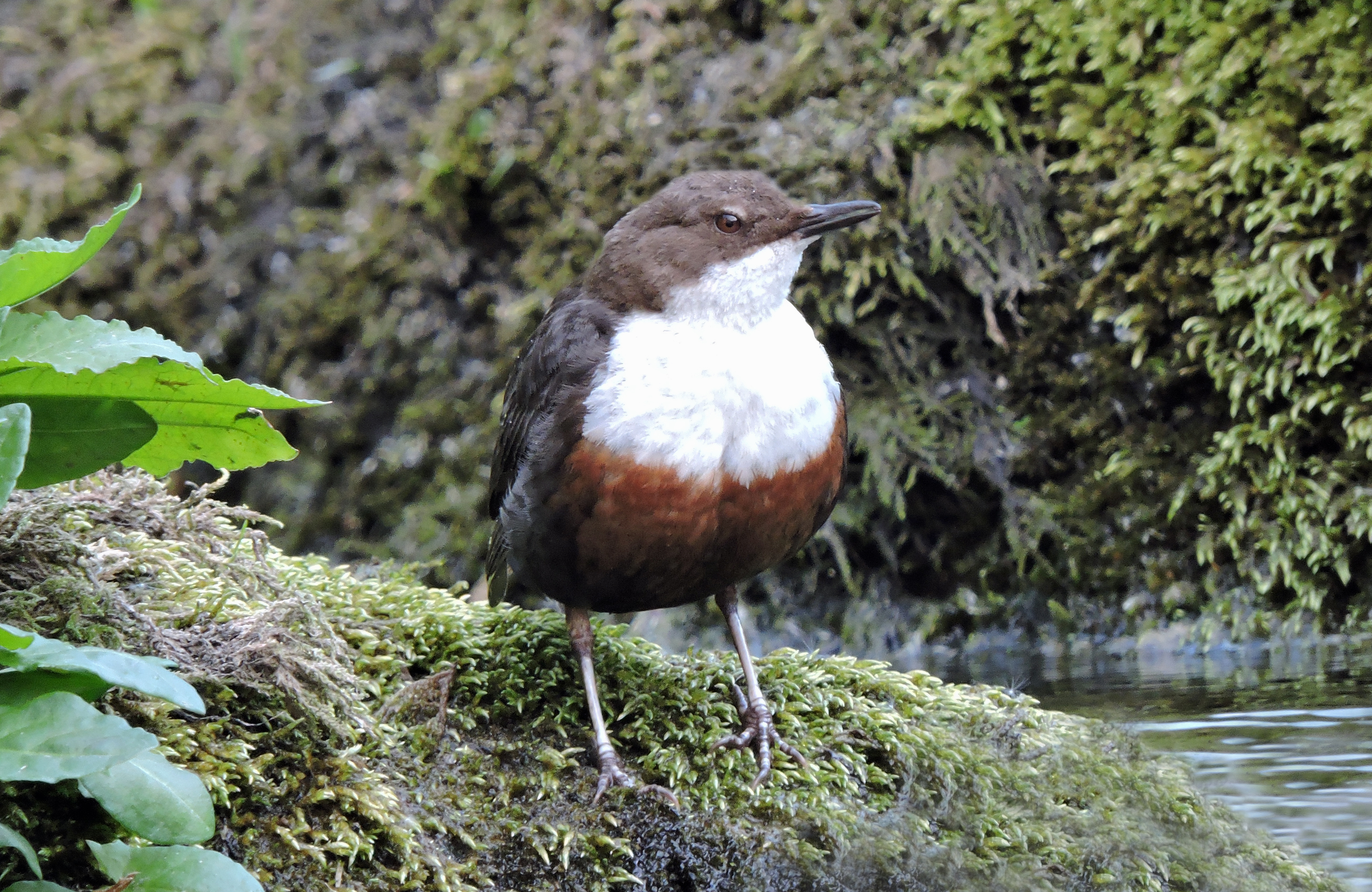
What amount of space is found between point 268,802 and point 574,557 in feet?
3.26

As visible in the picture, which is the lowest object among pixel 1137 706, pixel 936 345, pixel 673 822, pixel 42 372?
pixel 673 822

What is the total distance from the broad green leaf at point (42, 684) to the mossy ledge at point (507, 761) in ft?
0.85

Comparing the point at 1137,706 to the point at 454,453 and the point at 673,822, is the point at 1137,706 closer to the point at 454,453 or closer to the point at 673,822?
the point at 673,822

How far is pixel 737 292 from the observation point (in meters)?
3.13

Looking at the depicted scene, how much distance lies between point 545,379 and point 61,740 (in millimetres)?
1696

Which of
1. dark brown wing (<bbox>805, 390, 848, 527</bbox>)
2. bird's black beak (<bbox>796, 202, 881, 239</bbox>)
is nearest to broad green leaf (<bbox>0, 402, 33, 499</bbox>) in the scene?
dark brown wing (<bbox>805, 390, 848, 527</bbox>)

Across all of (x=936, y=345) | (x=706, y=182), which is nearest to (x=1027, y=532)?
(x=936, y=345)

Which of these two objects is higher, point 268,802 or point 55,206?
point 55,206

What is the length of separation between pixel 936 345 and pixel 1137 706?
7.38ft

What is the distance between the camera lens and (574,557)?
9.82ft

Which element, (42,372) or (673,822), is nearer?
(42,372)

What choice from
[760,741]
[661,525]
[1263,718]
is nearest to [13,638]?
[661,525]

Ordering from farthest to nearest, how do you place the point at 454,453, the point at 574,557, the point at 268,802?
the point at 454,453 → the point at 574,557 → the point at 268,802

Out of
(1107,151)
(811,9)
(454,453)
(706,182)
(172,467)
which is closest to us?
(172,467)
